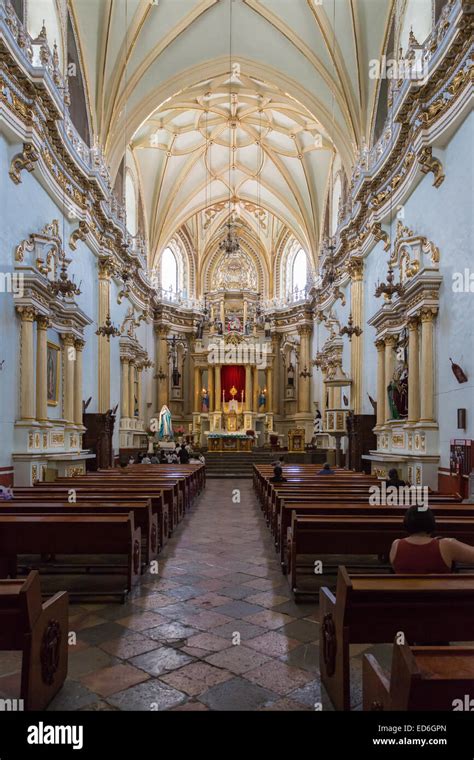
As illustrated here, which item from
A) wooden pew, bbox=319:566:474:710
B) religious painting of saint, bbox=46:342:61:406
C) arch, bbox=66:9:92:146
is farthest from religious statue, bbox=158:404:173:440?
wooden pew, bbox=319:566:474:710

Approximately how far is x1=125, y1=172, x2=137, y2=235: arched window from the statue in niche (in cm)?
1386

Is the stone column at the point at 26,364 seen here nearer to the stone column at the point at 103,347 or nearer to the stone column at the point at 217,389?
the stone column at the point at 103,347

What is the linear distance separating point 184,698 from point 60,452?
31.6 ft

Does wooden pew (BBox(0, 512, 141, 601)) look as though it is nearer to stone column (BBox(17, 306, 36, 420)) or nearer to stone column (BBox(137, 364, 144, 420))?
stone column (BBox(17, 306, 36, 420))

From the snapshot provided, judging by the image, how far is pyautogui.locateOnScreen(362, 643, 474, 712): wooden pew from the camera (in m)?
1.88

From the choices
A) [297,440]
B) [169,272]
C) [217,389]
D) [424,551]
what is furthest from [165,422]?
[424,551]

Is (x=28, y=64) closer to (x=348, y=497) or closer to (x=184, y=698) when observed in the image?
(x=348, y=497)

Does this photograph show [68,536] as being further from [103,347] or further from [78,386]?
[103,347]

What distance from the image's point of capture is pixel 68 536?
5.07 metres

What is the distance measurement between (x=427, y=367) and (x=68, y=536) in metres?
8.10

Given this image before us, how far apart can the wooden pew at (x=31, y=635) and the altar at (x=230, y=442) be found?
22.0 metres

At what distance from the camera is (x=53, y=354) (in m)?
12.9

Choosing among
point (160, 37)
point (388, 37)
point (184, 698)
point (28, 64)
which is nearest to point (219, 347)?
point (160, 37)

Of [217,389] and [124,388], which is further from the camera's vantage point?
[217,389]
